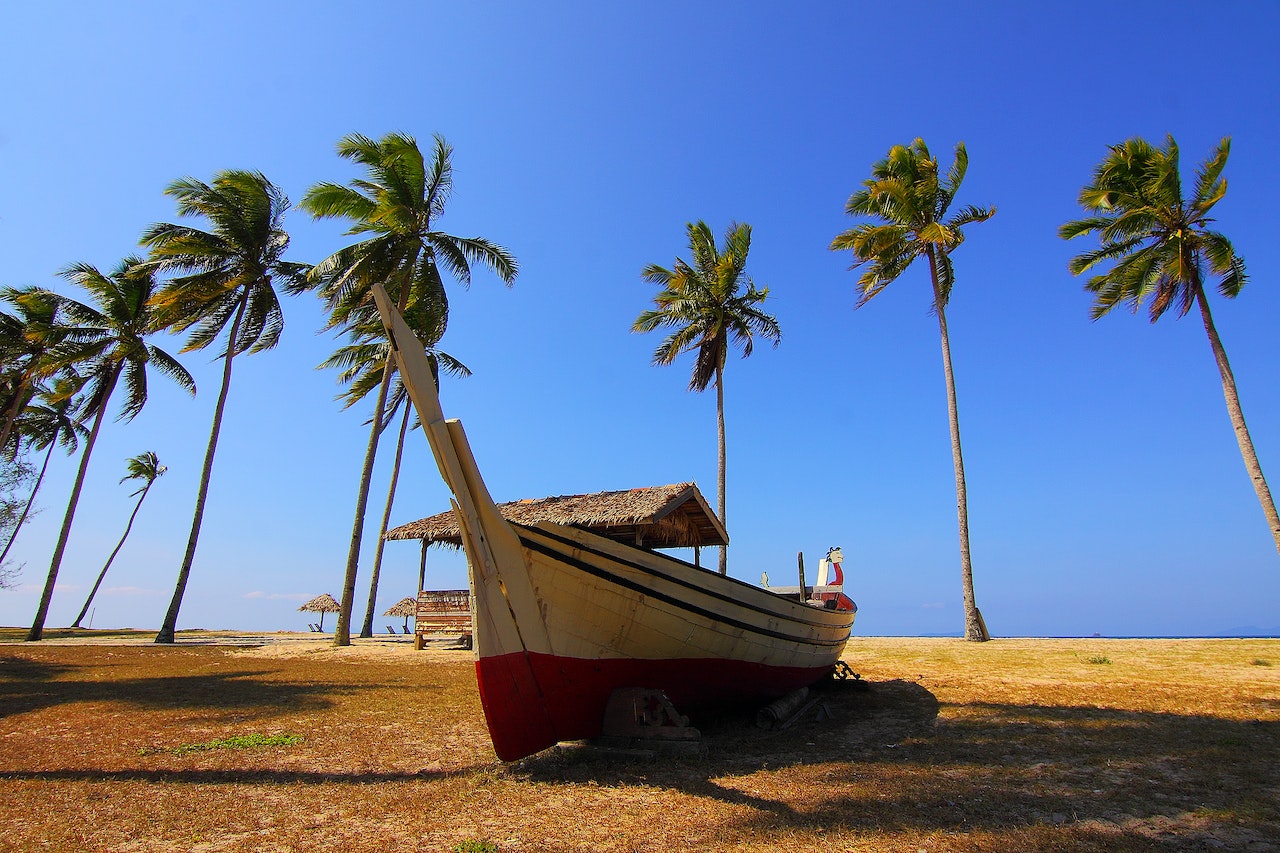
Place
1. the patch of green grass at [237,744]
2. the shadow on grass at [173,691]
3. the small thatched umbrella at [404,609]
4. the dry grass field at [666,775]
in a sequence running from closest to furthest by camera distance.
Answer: the dry grass field at [666,775] → the patch of green grass at [237,744] → the shadow on grass at [173,691] → the small thatched umbrella at [404,609]

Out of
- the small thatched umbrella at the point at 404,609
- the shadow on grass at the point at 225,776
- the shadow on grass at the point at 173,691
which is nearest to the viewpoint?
the shadow on grass at the point at 225,776

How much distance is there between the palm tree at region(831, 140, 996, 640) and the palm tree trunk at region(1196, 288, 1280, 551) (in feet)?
20.2

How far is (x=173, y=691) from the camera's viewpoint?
881 cm

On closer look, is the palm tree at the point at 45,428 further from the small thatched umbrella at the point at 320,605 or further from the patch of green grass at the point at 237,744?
the patch of green grass at the point at 237,744

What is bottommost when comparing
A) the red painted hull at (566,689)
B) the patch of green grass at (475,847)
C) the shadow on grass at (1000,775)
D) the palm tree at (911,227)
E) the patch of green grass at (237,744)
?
the patch of green grass at (475,847)

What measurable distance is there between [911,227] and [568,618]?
17.9m

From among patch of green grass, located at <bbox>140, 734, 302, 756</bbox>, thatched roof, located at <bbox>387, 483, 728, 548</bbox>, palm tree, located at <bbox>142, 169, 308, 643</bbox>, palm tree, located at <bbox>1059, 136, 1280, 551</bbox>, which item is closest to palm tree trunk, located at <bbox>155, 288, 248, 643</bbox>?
palm tree, located at <bbox>142, 169, 308, 643</bbox>

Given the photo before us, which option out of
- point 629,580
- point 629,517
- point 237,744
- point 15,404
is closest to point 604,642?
point 629,580

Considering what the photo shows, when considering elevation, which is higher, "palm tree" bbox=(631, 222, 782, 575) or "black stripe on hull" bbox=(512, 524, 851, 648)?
"palm tree" bbox=(631, 222, 782, 575)

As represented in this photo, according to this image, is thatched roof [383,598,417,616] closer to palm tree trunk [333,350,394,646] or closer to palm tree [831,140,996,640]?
palm tree trunk [333,350,394,646]

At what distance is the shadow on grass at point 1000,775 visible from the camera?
3637 millimetres

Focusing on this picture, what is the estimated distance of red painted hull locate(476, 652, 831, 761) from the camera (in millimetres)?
4933

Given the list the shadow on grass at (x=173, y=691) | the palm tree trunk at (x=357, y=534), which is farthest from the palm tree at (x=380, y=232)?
the shadow on grass at (x=173, y=691)

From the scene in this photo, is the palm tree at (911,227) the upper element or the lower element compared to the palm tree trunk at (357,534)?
upper
